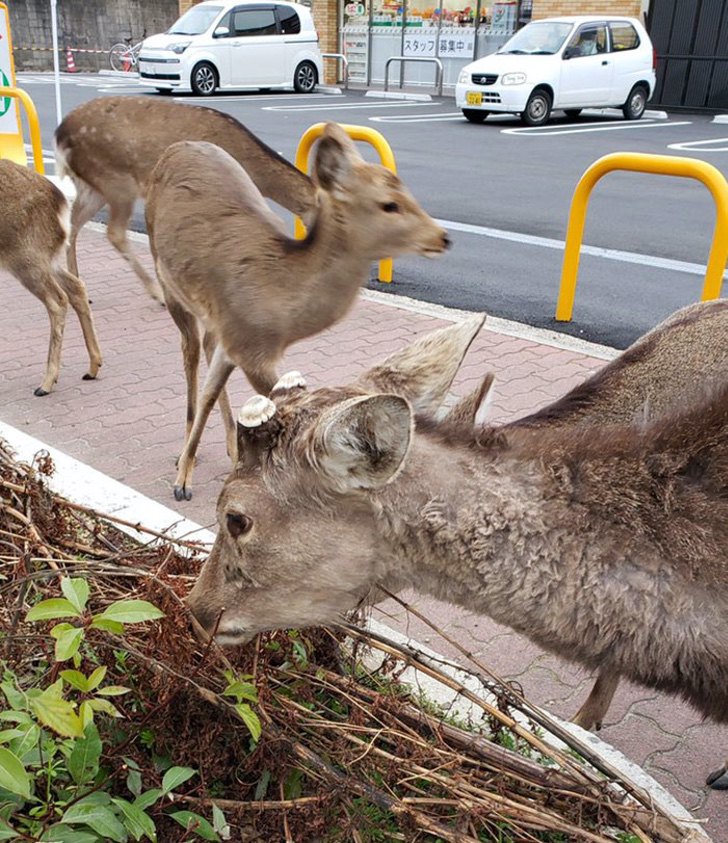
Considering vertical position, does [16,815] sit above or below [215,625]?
below

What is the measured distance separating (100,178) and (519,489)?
6.10 meters

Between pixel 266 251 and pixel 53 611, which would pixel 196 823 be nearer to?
pixel 53 611

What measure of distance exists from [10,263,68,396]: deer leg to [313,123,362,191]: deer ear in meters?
2.63

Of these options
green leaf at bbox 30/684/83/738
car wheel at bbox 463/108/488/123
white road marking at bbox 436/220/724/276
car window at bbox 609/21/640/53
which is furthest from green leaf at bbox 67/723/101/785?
car window at bbox 609/21/640/53

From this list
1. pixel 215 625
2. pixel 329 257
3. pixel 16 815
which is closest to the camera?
pixel 16 815

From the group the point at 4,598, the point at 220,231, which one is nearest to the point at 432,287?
the point at 220,231

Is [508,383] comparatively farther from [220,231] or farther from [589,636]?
[589,636]

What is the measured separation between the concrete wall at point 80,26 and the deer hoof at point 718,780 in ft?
133

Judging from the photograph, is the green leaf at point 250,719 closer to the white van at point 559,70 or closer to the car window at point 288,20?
the white van at point 559,70

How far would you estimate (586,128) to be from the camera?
21109mm

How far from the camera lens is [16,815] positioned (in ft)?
7.75

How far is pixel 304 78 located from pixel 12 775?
95.2ft

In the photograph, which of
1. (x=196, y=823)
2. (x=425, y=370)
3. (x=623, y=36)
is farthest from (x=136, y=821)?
(x=623, y=36)

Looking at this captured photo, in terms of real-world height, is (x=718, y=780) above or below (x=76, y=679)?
below
